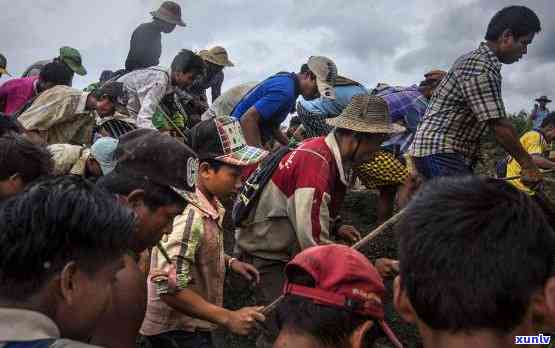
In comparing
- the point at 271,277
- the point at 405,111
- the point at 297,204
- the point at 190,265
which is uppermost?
the point at 405,111

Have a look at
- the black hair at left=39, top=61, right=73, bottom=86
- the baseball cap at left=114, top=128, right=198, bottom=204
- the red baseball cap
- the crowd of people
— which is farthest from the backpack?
the black hair at left=39, top=61, right=73, bottom=86

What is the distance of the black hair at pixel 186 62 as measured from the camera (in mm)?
5074

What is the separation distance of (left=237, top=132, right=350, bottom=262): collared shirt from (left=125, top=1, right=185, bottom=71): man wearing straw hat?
112 inches

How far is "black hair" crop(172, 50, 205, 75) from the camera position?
5.07 m

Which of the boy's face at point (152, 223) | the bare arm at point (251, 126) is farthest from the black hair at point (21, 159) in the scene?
the bare arm at point (251, 126)

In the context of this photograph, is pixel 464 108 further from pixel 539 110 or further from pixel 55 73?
pixel 539 110

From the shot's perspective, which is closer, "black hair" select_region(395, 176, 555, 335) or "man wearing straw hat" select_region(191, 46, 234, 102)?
"black hair" select_region(395, 176, 555, 335)

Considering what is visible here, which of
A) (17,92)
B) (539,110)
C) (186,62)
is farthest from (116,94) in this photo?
(539,110)

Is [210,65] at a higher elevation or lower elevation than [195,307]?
higher

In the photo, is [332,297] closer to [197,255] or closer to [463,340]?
[463,340]

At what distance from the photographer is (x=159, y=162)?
92.4 inches

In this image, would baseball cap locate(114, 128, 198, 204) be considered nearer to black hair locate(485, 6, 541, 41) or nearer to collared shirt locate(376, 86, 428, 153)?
black hair locate(485, 6, 541, 41)

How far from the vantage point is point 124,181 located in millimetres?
2295

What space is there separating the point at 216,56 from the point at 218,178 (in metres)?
3.52
